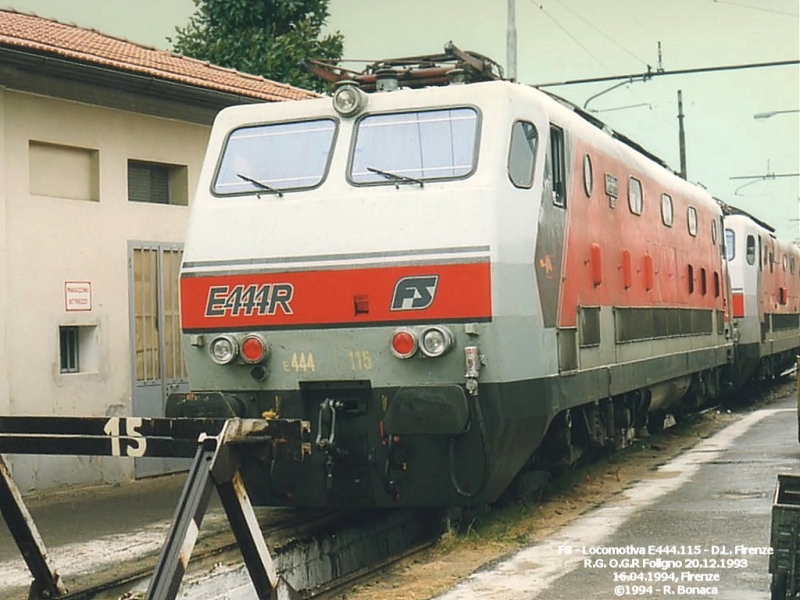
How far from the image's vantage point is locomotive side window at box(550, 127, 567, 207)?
9820 millimetres

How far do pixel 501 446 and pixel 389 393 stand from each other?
85 centimetres

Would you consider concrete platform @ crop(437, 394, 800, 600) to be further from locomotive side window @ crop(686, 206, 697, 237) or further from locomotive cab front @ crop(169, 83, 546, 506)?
locomotive side window @ crop(686, 206, 697, 237)

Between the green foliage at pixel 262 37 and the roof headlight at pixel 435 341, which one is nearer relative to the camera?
the roof headlight at pixel 435 341

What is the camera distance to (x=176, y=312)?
14.4 m

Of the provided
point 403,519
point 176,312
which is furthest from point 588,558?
point 176,312

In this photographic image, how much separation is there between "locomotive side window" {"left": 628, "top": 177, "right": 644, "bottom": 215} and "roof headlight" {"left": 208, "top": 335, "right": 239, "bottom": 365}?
4.84m

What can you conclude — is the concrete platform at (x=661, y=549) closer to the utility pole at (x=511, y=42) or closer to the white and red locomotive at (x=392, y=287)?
the white and red locomotive at (x=392, y=287)

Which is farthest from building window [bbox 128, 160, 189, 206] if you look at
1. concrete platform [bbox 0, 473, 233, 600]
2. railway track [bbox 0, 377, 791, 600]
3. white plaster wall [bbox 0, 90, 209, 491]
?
railway track [bbox 0, 377, 791, 600]

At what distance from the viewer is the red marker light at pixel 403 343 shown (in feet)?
28.4

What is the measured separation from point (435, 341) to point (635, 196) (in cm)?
476

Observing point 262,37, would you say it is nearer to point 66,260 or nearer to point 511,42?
point 511,42

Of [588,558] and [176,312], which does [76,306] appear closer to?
[176,312]

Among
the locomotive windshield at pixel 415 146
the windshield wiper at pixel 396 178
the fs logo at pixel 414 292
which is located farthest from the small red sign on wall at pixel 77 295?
the fs logo at pixel 414 292

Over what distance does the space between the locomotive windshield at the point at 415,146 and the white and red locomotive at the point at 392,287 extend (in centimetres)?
1
